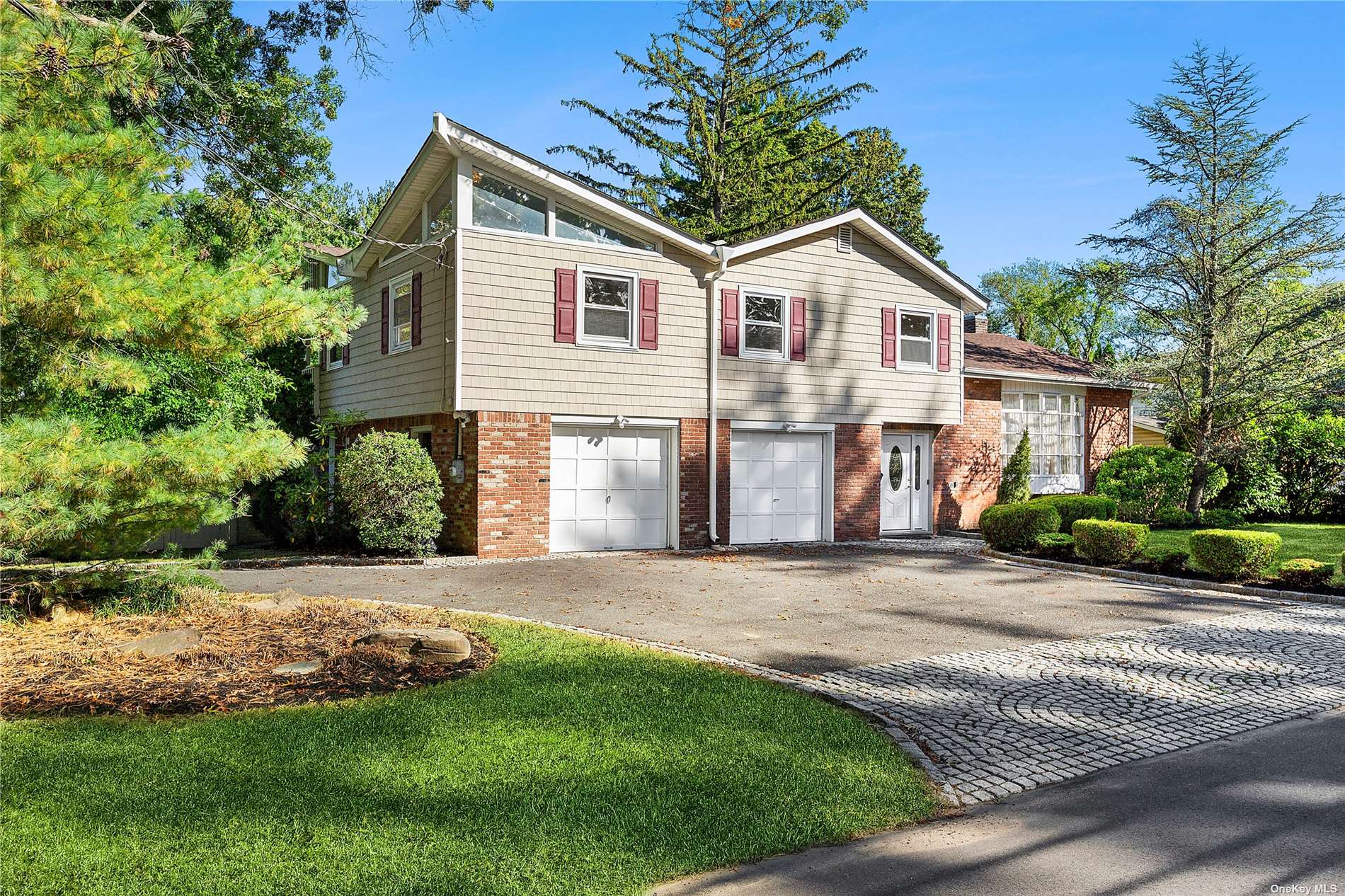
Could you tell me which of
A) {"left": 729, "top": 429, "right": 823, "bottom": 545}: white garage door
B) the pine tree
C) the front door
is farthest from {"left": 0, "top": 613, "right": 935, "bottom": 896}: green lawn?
the front door

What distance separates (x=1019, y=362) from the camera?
22688mm

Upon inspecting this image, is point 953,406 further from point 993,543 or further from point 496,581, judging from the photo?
point 496,581

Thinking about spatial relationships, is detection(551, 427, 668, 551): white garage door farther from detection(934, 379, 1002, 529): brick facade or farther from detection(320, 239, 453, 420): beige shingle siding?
detection(934, 379, 1002, 529): brick facade

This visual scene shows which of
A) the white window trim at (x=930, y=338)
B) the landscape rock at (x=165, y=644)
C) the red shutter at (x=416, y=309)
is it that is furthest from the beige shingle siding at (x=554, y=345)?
the landscape rock at (x=165, y=644)

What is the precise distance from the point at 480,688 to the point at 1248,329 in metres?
21.0

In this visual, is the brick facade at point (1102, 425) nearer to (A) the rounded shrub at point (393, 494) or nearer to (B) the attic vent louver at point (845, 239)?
(B) the attic vent louver at point (845, 239)

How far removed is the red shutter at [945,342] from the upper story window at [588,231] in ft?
24.7

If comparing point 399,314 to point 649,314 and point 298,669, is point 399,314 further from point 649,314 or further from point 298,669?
point 298,669

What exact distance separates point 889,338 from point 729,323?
414cm

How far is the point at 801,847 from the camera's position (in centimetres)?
417

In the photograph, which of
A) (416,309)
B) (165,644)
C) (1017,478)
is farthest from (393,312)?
(1017,478)

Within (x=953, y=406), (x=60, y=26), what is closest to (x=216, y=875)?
(x=60, y=26)

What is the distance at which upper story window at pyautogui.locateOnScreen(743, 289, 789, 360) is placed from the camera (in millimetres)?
17391

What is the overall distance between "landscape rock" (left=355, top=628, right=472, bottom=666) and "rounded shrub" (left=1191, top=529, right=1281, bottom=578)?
1057 centimetres
